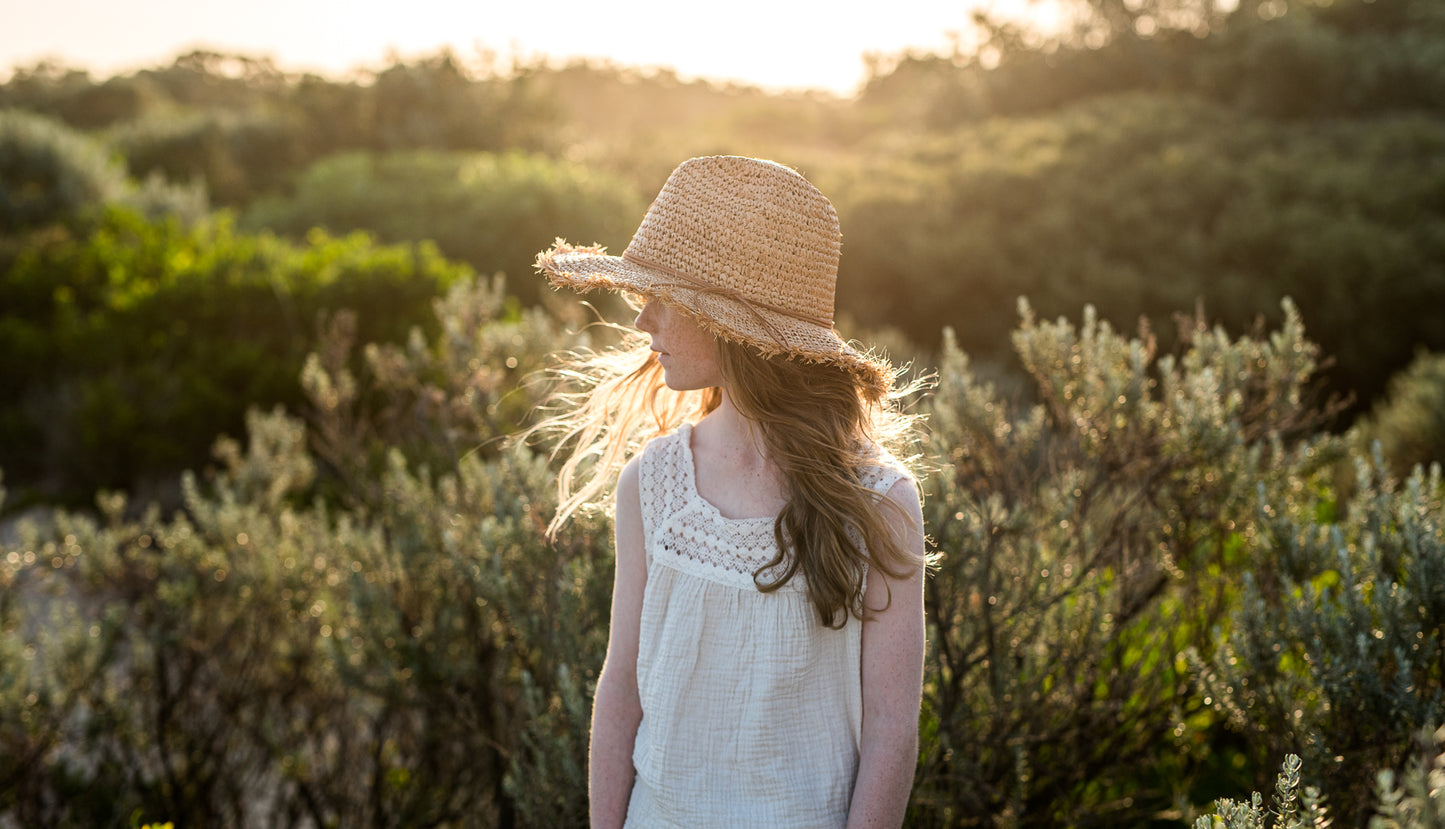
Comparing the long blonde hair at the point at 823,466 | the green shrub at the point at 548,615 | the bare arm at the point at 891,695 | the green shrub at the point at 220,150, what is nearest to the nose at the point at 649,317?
the long blonde hair at the point at 823,466

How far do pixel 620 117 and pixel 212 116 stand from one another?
119 ft

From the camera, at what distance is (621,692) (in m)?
1.75

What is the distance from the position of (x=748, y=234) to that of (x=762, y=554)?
1.83 ft

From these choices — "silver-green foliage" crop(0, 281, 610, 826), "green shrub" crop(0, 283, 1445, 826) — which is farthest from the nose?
"silver-green foliage" crop(0, 281, 610, 826)

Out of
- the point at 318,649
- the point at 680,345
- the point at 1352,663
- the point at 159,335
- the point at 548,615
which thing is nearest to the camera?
the point at 680,345

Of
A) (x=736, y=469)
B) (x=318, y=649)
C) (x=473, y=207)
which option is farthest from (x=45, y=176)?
(x=736, y=469)

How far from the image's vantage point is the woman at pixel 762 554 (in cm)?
156

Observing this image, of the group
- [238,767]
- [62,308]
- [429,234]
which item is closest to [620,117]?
[429,234]

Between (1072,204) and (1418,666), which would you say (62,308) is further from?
(1072,204)

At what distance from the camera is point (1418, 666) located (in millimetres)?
2043

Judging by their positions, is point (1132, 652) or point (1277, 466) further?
point (1132, 652)

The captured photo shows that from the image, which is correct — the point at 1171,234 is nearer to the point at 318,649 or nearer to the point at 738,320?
the point at 318,649

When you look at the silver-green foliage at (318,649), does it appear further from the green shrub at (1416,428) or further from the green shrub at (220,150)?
the green shrub at (220,150)

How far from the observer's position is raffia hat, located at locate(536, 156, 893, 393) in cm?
157
